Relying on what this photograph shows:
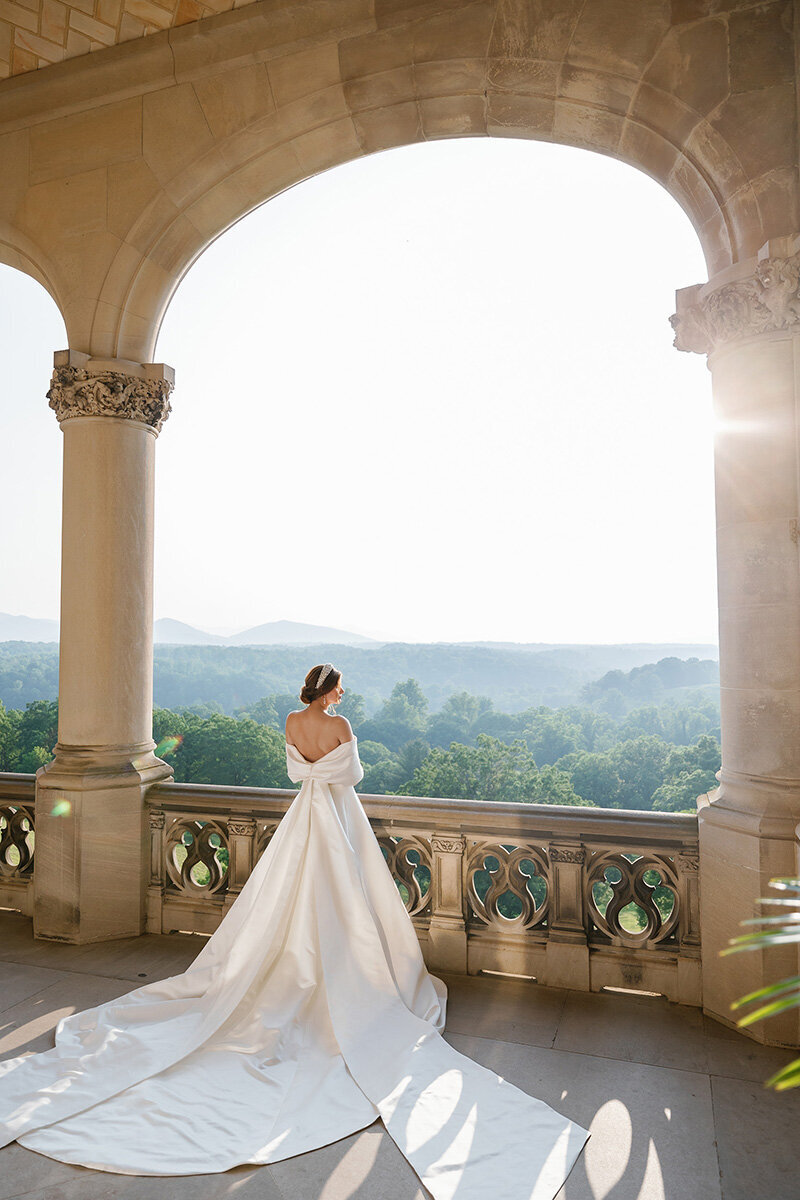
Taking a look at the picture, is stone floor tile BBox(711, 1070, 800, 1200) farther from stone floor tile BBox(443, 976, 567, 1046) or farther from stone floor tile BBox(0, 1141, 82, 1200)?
stone floor tile BBox(0, 1141, 82, 1200)

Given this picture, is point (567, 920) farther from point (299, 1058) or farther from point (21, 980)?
point (21, 980)

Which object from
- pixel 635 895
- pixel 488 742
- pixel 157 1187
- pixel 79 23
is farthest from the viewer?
pixel 488 742

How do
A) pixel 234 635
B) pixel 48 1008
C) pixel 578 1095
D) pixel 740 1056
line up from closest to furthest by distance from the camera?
pixel 578 1095, pixel 740 1056, pixel 48 1008, pixel 234 635

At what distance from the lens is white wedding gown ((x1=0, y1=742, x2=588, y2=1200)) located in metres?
2.72

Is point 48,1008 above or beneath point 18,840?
beneath

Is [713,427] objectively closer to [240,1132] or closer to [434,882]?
[434,882]

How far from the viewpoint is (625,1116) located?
2988 mm

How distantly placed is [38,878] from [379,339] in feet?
153

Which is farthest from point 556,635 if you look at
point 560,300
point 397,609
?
point 560,300

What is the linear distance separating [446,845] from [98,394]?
3740 millimetres

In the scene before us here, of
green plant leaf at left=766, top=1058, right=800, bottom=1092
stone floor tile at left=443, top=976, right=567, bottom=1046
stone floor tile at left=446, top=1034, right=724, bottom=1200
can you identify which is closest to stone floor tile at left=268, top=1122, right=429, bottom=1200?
stone floor tile at left=446, top=1034, right=724, bottom=1200

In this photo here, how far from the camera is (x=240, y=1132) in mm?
2807

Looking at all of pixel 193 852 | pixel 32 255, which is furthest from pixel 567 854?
pixel 32 255

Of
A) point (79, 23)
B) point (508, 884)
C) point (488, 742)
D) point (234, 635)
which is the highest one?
point (79, 23)
